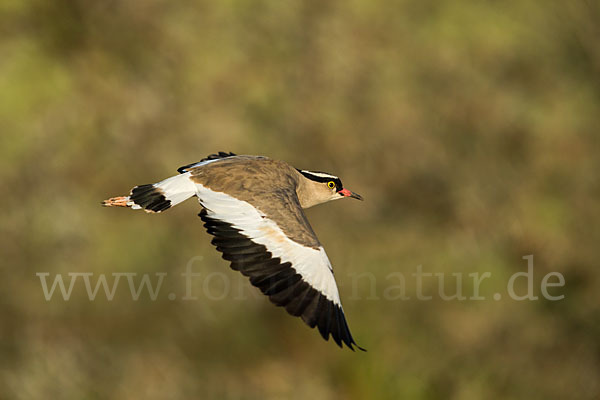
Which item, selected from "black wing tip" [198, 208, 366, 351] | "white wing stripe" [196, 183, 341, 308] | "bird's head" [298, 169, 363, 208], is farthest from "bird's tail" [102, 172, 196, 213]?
"bird's head" [298, 169, 363, 208]

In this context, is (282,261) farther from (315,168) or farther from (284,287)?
(315,168)

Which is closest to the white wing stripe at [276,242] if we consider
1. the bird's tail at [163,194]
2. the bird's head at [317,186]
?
the bird's tail at [163,194]

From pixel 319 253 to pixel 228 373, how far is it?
4.07 metres

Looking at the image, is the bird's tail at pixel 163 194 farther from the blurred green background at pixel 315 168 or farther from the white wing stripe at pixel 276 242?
the blurred green background at pixel 315 168

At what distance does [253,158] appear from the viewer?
4.88 m

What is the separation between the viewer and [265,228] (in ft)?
13.5

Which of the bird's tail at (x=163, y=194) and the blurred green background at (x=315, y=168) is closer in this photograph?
the bird's tail at (x=163, y=194)

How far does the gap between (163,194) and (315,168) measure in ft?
13.3

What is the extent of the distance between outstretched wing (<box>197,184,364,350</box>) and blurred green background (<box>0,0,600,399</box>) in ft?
9.19

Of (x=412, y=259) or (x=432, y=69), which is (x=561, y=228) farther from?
(x=432, y=69)

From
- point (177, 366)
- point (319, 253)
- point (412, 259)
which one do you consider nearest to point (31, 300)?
point (177, 366)

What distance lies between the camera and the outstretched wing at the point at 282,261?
3.84 m

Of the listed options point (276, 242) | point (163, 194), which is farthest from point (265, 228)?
point (163, 194)

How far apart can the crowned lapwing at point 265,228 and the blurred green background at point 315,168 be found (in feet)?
8.63
